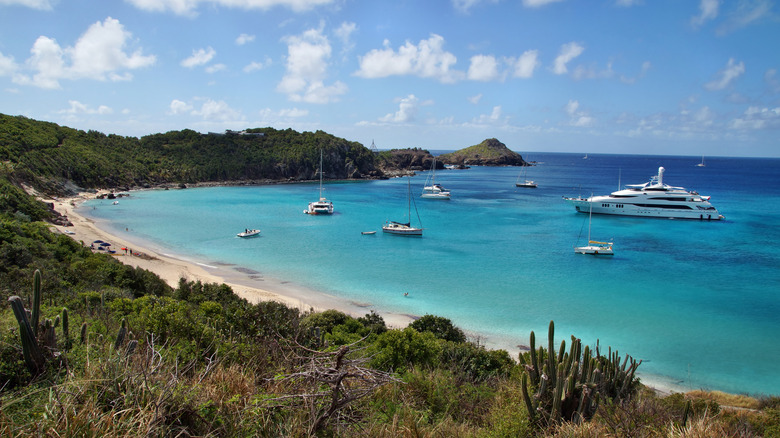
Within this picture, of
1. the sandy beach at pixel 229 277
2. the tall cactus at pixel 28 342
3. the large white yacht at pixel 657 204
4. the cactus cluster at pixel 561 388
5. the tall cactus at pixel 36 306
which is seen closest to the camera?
the tall cactus at pixel 28 342

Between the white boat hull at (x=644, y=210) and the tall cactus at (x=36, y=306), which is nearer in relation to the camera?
the tall cactus at (x=36, y=306)

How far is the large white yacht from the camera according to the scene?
48.2m

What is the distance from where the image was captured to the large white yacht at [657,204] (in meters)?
48.2

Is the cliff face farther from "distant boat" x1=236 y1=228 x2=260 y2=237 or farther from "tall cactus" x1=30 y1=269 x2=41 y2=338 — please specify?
"tall cactus" x1=30 y1=269 x2=41 y2=338

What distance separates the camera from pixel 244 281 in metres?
25.7

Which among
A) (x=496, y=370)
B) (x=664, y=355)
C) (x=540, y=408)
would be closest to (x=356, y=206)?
(x=664, y=355)

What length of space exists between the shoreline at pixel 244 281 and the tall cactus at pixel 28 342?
43.7 ft

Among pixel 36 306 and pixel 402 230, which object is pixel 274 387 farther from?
pixel 402 230

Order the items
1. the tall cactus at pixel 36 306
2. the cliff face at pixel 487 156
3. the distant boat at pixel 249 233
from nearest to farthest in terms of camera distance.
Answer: the tall cactus at pixel 36 306 < the distant boat at pixel 249 233 < the cliff face at pixel 487 156

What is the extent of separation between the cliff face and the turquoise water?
102794 mm

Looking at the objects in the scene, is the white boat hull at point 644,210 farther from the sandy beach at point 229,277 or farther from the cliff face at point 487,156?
the cliff face at point 487,156

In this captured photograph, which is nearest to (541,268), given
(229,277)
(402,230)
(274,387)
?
(402,230)

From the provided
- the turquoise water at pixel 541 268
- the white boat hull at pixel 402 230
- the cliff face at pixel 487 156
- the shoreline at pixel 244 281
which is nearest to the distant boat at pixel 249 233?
the turquoise water at pixel 541 268

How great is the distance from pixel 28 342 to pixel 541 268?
2845 centimetres
